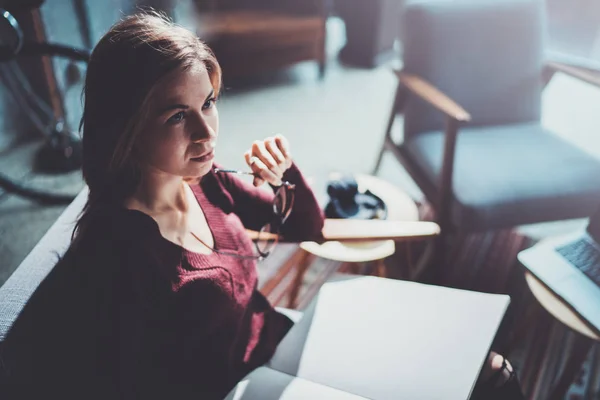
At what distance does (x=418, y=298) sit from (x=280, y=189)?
400 millimetres

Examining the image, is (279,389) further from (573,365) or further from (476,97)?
(476,97)

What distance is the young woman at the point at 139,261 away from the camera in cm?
75

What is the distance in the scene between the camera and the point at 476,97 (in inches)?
82.8

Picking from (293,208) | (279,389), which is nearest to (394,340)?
(279,389)

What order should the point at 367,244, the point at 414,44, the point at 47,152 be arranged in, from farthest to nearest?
the point at 47,152 < the point at 414,44 < the point at 367,244

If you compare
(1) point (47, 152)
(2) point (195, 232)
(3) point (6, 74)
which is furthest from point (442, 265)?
(3) point (6, 74)

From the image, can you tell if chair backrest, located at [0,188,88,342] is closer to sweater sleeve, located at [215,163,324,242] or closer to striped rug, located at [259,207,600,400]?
sweater sleeve, located at [215,163,324,242]

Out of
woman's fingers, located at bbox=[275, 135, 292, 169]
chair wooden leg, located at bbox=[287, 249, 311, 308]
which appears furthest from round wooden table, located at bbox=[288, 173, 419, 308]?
woman's fingers, located at bbox=[275, 135, 292, 169]

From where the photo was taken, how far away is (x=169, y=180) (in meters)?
0.90

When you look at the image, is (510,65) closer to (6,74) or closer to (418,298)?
(418,298)

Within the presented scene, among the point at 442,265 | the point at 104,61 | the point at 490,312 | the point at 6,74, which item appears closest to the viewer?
the point at 104,61

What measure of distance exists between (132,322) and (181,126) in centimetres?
32

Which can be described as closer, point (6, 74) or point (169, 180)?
point (169, 180)

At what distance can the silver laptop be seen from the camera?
1243mm
